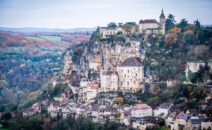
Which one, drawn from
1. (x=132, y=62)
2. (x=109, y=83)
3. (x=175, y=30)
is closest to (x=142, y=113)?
(x=109, y=83)

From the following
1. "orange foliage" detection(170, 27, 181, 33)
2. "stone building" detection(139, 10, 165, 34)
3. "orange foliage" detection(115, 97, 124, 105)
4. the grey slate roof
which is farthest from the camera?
"stone building" detection(139, 10, 165, 34)

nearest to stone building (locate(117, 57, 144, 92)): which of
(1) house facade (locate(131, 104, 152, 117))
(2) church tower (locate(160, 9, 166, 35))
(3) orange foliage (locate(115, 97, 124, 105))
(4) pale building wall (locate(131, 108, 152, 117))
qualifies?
(3) orange foliage (locate(115, 97, 124, 105))

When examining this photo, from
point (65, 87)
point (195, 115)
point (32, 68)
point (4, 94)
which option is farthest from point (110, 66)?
point (32, 68)

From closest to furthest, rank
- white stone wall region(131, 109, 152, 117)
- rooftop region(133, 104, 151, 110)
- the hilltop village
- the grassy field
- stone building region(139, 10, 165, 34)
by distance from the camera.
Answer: the hilltop village
white stone wall region(131, 109, 152, 117)
rooftop region(133, 104, 151, 110)
stone building region(139, 10, 165, 34)
the grassy field

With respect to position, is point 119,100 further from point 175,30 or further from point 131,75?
point 175,30

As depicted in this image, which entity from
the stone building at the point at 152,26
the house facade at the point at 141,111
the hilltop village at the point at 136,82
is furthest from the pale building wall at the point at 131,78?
the stone building at the point at 152,26

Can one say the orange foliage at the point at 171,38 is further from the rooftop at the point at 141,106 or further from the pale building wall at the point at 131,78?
the rooftop at the point at 141,106

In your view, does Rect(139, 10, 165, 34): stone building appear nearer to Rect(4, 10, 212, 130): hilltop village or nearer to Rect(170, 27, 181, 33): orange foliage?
Rect(4, 10, 212, 130): hilltop village

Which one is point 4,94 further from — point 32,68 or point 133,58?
point 133,58
